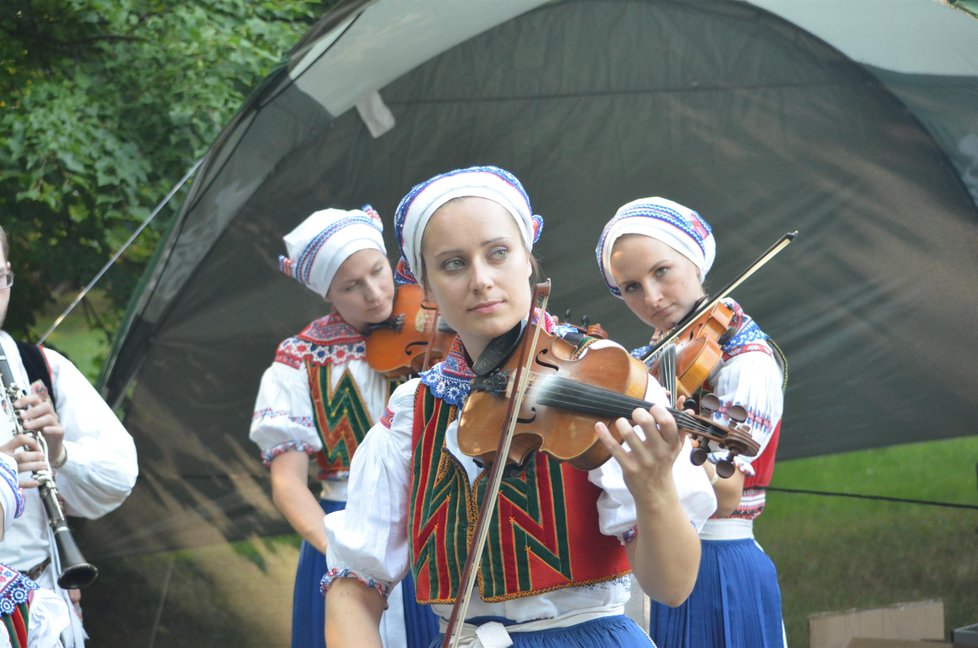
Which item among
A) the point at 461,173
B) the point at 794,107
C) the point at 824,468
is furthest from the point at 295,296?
the point at 824,468

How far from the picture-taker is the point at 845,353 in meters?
4.63

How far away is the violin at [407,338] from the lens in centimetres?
312

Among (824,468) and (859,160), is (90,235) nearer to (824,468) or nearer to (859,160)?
(859,160)

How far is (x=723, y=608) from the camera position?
303 centimetres

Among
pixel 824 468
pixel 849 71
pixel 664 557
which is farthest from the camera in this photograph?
pixel 824 468

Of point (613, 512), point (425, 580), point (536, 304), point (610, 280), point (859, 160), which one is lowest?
point (425, 580)

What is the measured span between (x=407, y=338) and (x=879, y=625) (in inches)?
69.7

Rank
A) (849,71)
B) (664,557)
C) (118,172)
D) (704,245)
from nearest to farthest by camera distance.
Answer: (664,557), (704,245), (849,71), (118,172)

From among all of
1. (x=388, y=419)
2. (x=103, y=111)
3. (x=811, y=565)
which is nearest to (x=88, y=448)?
(x=388, y=419)

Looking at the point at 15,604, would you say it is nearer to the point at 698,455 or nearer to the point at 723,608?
the point at 698,455

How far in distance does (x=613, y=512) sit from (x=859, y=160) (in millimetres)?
2989

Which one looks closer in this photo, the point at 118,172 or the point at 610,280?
the point at 610,280

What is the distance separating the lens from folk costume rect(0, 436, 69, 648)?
243 centimetres

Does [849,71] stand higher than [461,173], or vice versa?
[849,71]
